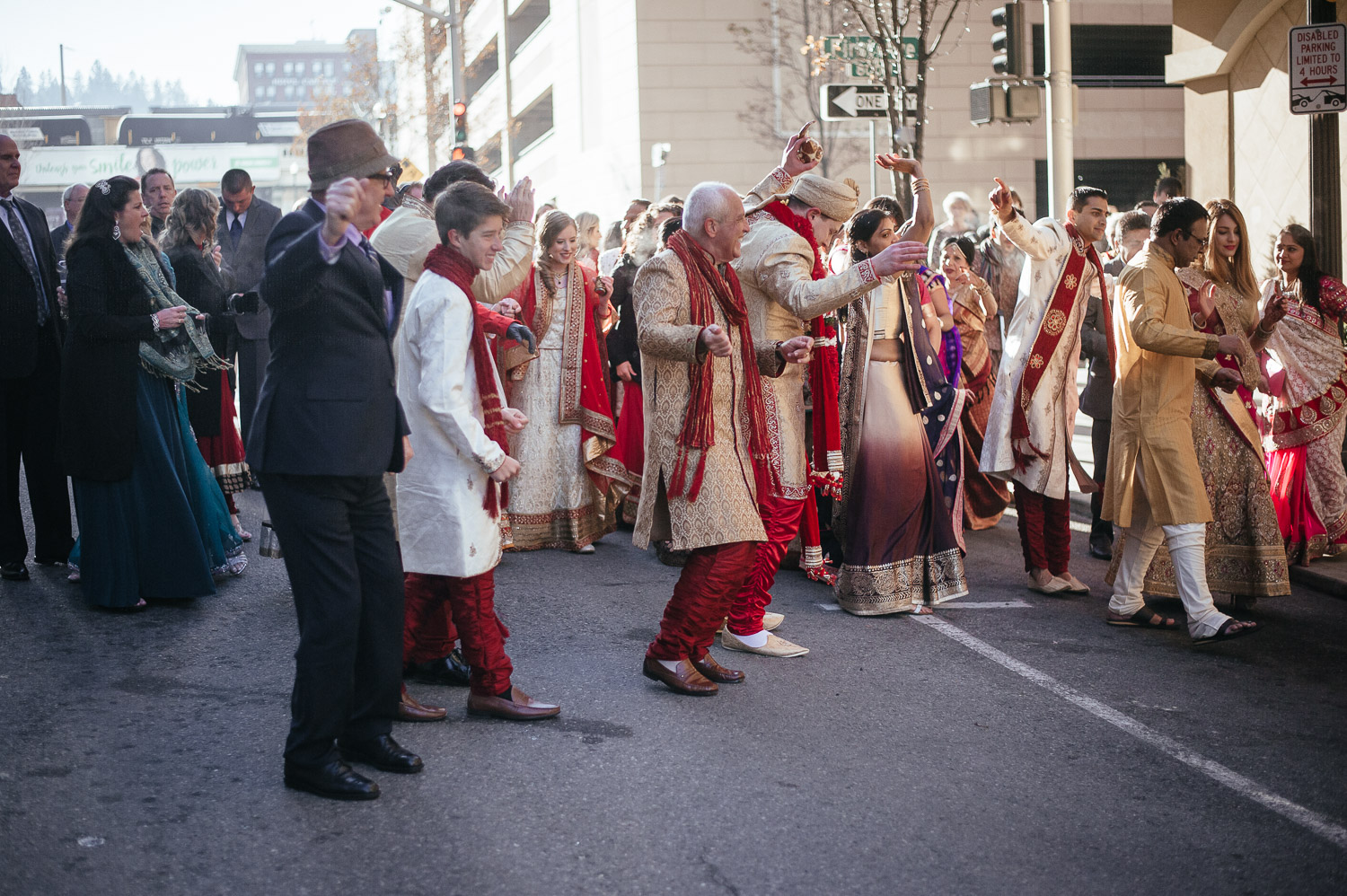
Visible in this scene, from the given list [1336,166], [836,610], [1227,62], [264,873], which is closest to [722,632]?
[836,610]

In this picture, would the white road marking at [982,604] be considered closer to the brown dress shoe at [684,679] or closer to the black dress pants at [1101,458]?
the black dress pants at [1101,458]

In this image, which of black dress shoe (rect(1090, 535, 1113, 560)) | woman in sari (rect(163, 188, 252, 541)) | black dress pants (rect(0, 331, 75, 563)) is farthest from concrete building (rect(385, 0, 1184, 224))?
black dress pants (rect(0, 331, 75, 563))

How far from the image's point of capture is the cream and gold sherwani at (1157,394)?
243 inches

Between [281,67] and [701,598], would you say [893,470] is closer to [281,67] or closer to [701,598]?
[701,598]

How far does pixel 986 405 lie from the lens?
9.40 metres

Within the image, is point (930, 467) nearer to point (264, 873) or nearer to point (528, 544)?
point (528, 544)

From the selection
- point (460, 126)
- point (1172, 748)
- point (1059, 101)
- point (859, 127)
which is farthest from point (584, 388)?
point (859, 127)

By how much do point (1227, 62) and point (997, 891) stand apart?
11.7m

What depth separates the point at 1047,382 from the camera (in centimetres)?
732

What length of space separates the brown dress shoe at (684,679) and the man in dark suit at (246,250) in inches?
191

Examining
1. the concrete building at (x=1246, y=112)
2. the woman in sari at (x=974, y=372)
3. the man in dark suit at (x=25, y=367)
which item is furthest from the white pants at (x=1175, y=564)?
the concrete building at (x=1246, y=112)

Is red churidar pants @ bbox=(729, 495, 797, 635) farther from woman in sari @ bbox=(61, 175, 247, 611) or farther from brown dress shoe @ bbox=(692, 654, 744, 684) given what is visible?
woman in sari @ bbox=(61, 175, 247, 611)

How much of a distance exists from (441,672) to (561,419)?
132 inches

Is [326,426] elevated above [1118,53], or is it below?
below
